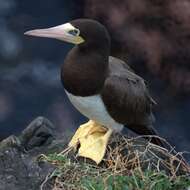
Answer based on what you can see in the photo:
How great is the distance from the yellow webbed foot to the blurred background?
789mm

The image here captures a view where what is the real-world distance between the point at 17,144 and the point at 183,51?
46.4 inches

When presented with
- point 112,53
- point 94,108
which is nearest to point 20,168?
point 94,108

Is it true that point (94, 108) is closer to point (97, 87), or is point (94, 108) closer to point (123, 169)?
point (97, 87)

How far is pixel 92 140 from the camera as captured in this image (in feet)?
12.0

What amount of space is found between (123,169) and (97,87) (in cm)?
34

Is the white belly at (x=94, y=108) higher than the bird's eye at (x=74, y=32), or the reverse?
the bird's eye at (x=74, y=32)

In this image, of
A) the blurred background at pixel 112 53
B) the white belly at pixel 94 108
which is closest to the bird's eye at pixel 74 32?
the white belly at pixel 94 108

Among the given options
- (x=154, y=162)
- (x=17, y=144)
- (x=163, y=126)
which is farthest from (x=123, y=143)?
(x=163, y=126)

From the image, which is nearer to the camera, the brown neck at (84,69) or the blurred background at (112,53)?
the brown neck at (84,69)

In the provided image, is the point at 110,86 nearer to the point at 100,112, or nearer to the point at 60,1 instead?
the point at 100,112

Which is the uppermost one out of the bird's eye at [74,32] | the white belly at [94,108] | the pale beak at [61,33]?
the bird's eye at [74,32]

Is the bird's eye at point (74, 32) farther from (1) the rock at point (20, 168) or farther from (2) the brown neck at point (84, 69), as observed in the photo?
(1) the rock at point (20, 168)

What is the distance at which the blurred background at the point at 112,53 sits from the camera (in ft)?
14.9

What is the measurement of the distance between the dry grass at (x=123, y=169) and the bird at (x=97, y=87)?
0.07 meters
